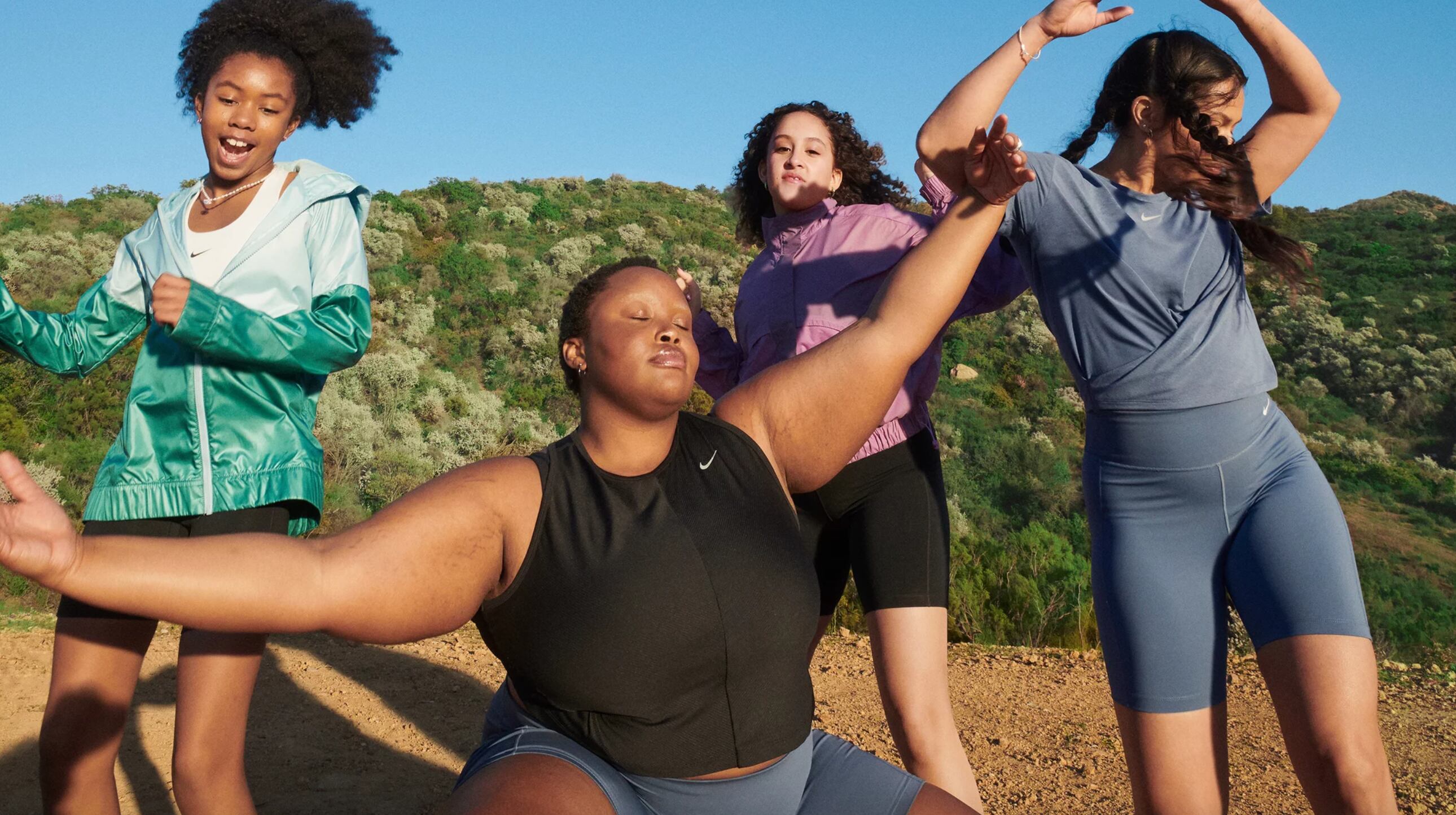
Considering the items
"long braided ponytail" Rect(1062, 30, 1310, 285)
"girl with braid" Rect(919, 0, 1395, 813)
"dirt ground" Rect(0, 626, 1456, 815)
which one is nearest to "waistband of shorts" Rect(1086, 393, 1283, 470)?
"girl with braid" Rect(919, 0, 1395, 813)

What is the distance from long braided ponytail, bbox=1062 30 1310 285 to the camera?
96.9 inches

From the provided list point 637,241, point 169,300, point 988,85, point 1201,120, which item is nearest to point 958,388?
point 637,241

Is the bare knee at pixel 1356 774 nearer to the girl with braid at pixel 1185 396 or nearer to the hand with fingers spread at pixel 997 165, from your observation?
the girl with braid at pixel 1185 396

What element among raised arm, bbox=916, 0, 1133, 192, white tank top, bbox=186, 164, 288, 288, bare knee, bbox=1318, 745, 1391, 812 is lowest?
bare knee, bbox=1318, 745, 1391, 812

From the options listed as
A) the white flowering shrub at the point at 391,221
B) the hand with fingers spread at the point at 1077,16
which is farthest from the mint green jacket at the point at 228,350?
the white flowering shrub at the point at 391,221

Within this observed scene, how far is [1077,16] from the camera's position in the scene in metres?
2.21

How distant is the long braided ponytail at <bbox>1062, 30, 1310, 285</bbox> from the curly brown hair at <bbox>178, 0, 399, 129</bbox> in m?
2.10

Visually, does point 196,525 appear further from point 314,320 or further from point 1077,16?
point 1077,16

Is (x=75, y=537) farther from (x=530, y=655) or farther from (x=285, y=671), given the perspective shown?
(x=285, y=671)

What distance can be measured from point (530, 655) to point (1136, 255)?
5.22 ft

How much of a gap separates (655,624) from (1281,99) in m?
1.92

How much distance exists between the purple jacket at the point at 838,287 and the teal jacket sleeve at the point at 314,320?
0.92 meters

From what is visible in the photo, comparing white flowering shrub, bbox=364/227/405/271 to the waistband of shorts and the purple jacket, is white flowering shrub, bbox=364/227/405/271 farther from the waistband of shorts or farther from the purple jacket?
the waistband of shorts

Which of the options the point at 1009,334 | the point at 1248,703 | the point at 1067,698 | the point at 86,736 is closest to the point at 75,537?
the point at 86,736
